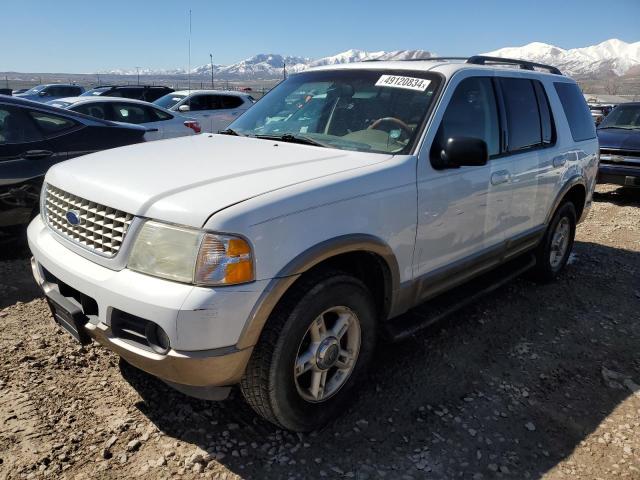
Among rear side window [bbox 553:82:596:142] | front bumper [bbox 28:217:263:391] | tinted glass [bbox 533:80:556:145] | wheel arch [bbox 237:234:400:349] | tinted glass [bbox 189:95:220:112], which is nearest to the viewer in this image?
front bumper [bbox 28:217:263:391]

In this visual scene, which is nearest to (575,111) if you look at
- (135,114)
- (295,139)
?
(295,139)

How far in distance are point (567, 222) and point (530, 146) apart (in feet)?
4.77

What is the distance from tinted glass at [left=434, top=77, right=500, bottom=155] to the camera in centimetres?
325

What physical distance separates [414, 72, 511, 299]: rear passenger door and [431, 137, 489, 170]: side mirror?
0.22 feet

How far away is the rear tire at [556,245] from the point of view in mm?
4832

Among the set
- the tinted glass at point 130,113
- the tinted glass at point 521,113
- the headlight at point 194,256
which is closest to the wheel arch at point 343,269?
the headlight at point 194,256

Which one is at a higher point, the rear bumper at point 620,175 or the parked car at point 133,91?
the parked car at point 133,91

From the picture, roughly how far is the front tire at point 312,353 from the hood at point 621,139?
26.7 ft

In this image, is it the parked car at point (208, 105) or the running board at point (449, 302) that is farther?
the parked car at point (208, 105)

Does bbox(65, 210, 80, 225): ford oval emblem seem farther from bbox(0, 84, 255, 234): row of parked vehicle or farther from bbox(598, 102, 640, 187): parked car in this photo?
bbox(598, 102, 640, 187): parked car

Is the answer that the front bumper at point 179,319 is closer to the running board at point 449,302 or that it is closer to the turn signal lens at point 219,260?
the turn signal lens at point 219,260

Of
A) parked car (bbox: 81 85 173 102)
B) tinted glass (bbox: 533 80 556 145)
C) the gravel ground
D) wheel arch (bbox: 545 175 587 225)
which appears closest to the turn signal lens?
the gravel ground

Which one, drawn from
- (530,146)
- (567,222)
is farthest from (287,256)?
(567,222)

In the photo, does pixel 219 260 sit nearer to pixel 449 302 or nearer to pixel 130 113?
pixel 449 302
